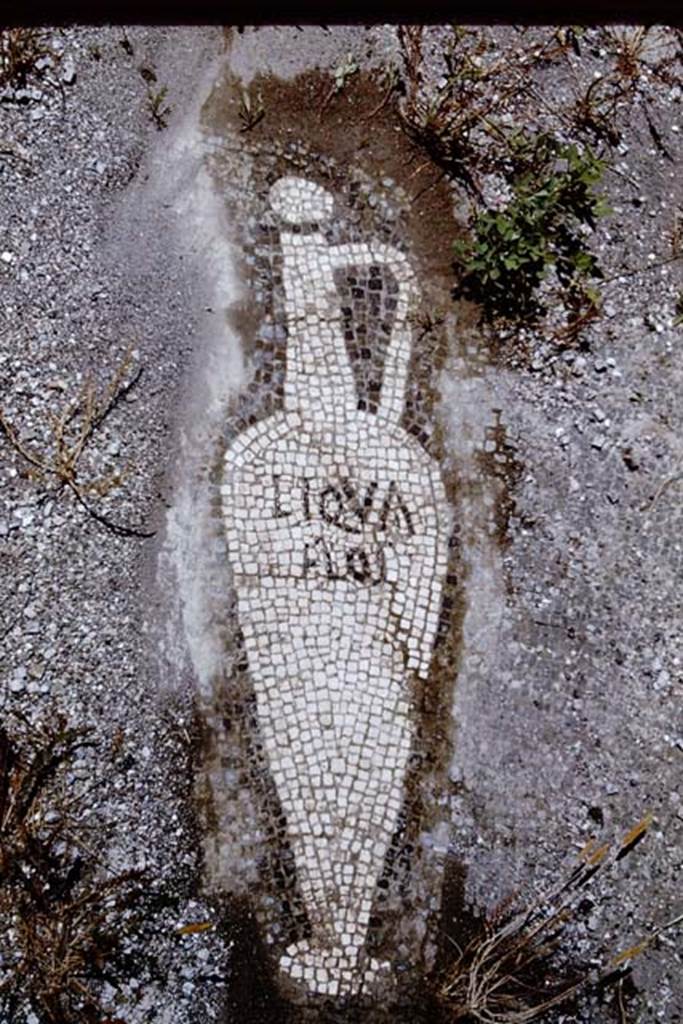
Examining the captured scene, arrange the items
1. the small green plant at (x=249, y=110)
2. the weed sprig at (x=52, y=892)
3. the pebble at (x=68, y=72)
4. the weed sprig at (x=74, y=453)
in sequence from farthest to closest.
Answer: the small green plant at (x=249, y=110), the pebble at (x=68, y=72), the weed sprig at (x=74, y=453), the weed sprig at (x=52, y=892)

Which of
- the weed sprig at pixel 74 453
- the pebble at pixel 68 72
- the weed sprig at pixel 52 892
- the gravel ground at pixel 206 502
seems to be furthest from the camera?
the pebble at pixel 68 72

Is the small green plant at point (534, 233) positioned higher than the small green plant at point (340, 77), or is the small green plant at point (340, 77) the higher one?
the small green plant at point (340, 77)

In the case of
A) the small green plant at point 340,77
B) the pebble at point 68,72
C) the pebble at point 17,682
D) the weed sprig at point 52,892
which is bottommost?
the weed sprig at point 52,892

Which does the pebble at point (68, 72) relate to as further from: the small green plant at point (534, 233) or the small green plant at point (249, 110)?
the small green plant at point (534, 233)

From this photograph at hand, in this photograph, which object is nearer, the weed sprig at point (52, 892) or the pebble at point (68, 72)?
the weed sprig at point (52, 892)

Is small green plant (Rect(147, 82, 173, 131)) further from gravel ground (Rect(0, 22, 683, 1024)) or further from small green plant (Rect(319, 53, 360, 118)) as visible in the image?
small green plant (Rect(319, 53, 360, 118))

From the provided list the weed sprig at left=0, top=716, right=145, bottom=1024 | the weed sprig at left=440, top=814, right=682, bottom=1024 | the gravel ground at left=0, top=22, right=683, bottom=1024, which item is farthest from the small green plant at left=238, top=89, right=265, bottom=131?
the weed sprig at left=440, top=814, right=682, bottom=1024

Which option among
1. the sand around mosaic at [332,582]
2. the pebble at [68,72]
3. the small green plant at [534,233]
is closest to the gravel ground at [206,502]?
the pebble at [68,72]
